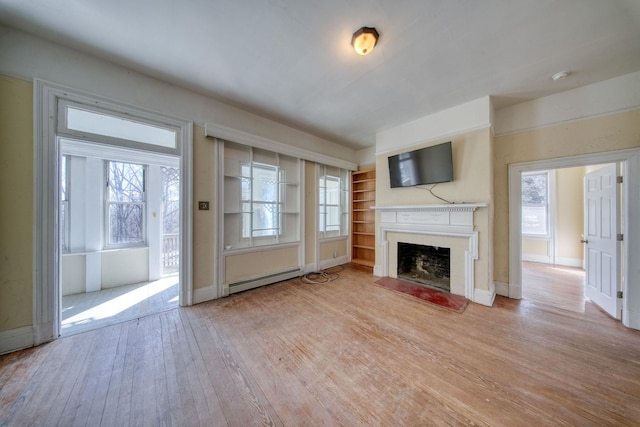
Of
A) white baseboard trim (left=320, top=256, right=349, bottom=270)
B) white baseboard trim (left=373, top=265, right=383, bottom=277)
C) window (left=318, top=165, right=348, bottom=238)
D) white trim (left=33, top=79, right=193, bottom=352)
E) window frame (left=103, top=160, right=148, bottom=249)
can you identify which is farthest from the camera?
window (left=318, top=165, right=348, bottom=238)

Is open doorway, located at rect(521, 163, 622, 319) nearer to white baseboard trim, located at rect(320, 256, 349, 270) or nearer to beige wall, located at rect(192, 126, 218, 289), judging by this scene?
white baseboard trim, located at rect(320, 256, 349, 270)

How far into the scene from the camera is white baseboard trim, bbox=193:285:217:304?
106 inches

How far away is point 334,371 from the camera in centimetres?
157

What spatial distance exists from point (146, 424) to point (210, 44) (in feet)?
9.45

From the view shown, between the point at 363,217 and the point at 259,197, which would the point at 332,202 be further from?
the point at 259,197

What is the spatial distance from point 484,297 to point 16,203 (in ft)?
16.7

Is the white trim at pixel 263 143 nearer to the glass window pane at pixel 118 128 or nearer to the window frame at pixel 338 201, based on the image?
the window frame at pixel 338 201

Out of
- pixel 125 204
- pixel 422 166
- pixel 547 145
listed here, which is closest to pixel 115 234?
pixel 125 204

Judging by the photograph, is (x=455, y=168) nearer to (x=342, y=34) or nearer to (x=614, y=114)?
(x=614, y=114)

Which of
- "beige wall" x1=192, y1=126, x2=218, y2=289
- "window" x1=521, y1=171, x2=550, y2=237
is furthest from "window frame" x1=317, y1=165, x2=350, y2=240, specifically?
"window" x1=521, y1=171, x2=550, y2=237

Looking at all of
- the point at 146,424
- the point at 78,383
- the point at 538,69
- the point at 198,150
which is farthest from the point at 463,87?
the point at 78,383

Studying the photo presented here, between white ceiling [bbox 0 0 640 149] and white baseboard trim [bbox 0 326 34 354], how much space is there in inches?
104

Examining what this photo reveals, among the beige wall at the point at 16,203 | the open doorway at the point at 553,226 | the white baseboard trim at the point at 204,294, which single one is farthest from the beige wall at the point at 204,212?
the open doorway at the point at 553,226

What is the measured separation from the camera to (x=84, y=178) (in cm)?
328
